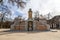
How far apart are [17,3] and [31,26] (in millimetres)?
21451

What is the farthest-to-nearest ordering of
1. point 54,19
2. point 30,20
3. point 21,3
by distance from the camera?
point 54,19, point 30,20, point 21,3

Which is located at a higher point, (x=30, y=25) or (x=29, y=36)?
(x=30, y=25)

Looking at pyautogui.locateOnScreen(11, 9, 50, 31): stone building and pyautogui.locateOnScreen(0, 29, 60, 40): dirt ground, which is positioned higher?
pyautogui.locateOnScreen(11, 9, 50, 31): stone building

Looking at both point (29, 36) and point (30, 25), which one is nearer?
point (29, 36)

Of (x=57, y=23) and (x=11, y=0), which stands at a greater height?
(x=11, y=0)

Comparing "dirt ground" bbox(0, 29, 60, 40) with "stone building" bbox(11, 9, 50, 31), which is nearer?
"dirt ground" bbox(0, 29, 60, 40)

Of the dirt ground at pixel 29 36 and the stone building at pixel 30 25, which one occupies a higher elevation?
the stone building at pixel 30 25

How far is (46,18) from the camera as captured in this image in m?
64.5

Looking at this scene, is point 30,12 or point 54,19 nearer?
point 30,12

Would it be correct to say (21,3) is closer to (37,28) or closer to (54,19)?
(37,28)

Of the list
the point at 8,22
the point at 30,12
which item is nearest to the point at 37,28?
the point at 30,12

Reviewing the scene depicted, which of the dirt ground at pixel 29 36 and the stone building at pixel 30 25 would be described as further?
the stone building at pixel 30 25

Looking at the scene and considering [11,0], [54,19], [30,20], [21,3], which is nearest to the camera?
[11,0]

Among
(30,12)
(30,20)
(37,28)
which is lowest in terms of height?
(37,28)
